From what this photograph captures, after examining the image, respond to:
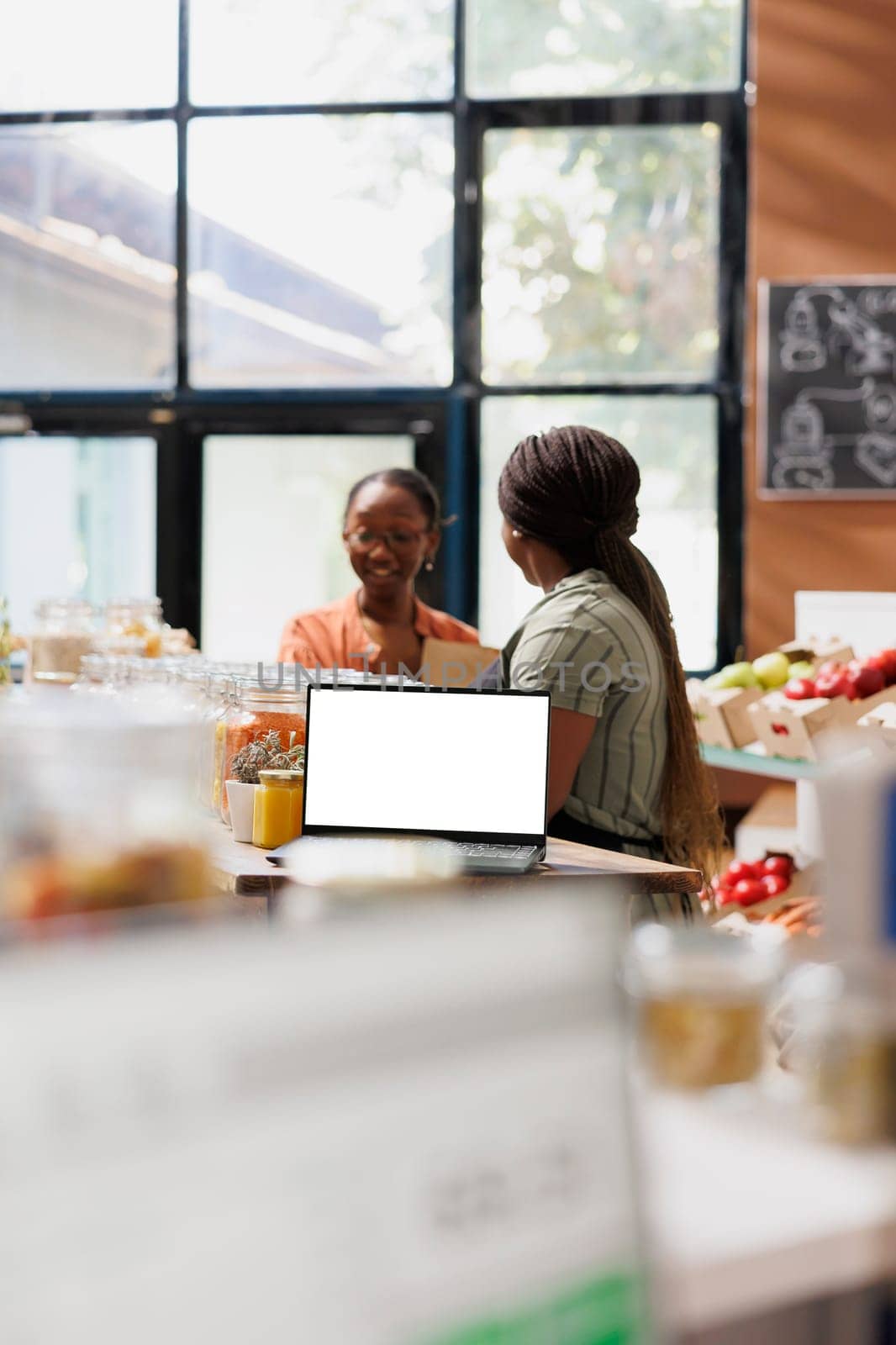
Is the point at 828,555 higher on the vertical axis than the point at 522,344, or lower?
lower

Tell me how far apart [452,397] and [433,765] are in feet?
12.2

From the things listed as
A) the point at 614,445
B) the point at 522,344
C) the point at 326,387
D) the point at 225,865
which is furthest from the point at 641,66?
the point at 225,865

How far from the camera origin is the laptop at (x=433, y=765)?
7.21 ft

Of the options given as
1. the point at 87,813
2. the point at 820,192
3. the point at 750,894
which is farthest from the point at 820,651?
the point at 87,813

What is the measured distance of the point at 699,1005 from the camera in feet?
2.80

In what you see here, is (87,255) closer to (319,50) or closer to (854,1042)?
(319,50)

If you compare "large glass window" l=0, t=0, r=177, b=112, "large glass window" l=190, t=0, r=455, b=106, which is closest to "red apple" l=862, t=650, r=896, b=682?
"large glass window" l=190, t=0, r=455, b=106

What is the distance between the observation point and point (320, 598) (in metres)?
5.98

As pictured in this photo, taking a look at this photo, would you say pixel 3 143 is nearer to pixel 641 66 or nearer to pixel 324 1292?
pixel 641 66

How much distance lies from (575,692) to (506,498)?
40 cm

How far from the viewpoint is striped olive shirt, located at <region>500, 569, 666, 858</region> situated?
2.43m

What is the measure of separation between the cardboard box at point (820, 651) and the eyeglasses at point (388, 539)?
101cm

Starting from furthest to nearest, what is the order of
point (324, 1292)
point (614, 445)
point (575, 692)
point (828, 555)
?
point (828, 555) → point (614, 445) → point (575, 692) → point (324, 1292)

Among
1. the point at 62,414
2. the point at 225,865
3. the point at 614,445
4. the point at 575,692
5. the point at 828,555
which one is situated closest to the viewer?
the point at 225,865
